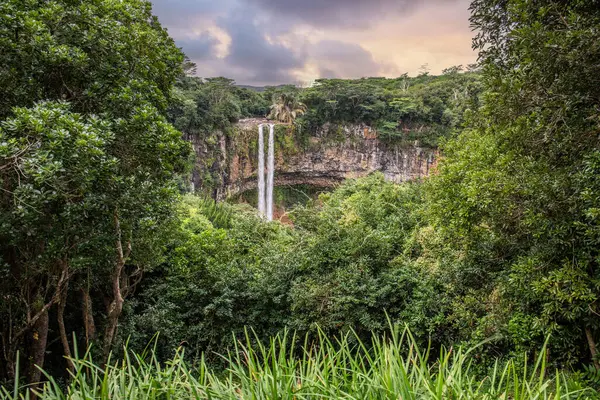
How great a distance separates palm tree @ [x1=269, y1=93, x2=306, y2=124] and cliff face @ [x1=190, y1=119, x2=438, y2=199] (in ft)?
3.54

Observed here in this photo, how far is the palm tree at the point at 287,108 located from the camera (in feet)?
89.8

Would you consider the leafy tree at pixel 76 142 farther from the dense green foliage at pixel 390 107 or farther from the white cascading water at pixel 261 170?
the dense green foliage at pixel 390 107

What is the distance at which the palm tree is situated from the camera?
27375 millimetres

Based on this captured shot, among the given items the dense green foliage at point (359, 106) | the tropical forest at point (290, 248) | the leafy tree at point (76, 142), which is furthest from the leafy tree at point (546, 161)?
the dense green foliage at point (359, 106)

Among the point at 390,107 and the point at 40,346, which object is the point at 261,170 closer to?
the point at 390,107

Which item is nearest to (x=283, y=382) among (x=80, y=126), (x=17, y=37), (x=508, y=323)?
(x=80, y=126)

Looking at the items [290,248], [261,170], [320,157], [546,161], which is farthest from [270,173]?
[546,161]

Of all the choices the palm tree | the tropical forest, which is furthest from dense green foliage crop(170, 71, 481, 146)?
the tropical forest

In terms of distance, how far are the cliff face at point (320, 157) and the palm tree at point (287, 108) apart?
108cm

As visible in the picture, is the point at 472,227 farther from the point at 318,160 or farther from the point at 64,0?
the point at 318,160

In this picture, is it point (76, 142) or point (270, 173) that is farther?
point (270, 173)

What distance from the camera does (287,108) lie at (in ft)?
90.1

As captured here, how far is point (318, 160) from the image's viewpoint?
28.5m

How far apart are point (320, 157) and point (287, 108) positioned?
4532 mm
